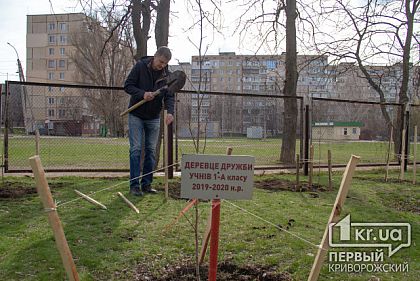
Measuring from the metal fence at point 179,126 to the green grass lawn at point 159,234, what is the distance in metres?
2.19

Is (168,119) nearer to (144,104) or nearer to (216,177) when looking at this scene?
(144,104)

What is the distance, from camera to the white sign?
2371 millimetres

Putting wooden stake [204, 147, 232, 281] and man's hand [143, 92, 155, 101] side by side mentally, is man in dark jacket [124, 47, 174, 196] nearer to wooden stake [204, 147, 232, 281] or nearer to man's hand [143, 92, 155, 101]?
man's hand [143, 92, 155, 101]

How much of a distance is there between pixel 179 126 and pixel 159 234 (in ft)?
16.5

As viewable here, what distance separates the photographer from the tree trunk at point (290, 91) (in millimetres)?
11570

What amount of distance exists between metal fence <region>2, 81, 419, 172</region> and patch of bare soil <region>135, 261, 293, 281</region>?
4.30 metres

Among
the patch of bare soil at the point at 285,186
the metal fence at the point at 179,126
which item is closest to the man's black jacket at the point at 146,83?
the metal fence at the point at 179,126

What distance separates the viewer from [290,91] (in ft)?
39.8

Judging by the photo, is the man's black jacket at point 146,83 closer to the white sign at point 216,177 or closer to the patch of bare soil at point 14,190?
the patch of bare soil at point 14,190

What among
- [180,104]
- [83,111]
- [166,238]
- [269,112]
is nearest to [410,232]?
[166,238]

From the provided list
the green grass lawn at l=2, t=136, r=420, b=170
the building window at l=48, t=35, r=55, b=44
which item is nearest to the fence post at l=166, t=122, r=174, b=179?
the green grass lawn at l=2, t=136, r=420, b=170

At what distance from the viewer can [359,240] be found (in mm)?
3861

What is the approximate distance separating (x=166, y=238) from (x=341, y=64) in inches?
621

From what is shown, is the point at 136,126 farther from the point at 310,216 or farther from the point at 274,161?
the point at 274,161
